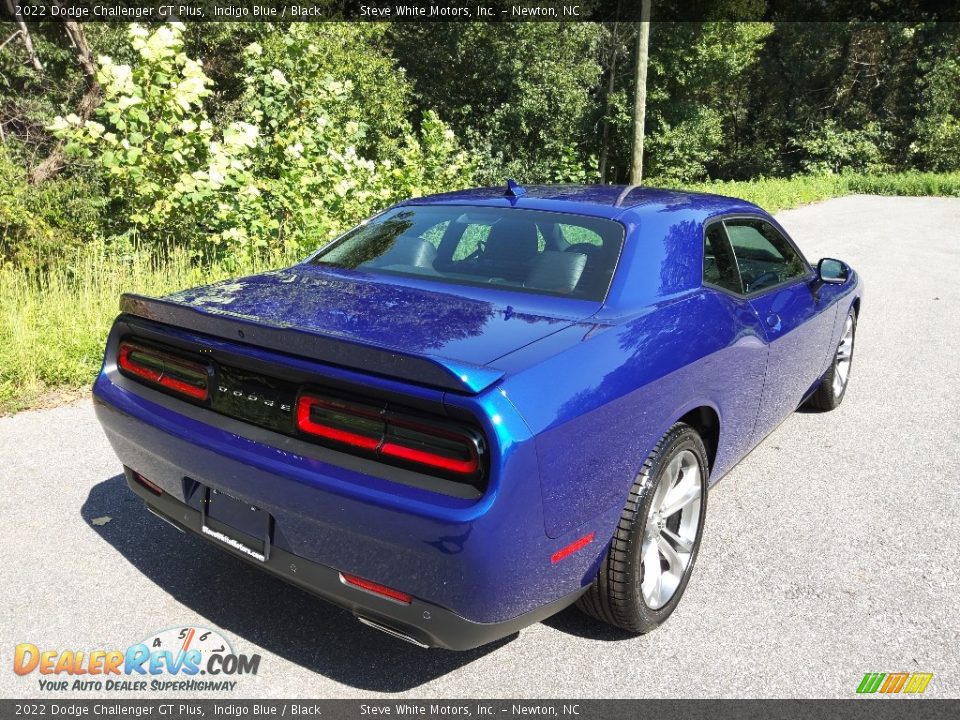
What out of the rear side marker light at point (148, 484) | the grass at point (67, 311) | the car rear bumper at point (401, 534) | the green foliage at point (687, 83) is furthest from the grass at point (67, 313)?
the green foliage at point (687, 83)

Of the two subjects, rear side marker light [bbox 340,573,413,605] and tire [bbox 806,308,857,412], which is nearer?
rear side marker light [bbox 340,573,413,605]

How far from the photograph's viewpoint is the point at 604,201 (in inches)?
136

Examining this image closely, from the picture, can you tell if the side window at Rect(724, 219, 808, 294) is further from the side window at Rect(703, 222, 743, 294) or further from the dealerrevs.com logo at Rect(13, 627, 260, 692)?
the dealerrevs.com logo at Rect(13, 627, 260, 692)

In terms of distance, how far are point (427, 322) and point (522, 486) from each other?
28.9 inches

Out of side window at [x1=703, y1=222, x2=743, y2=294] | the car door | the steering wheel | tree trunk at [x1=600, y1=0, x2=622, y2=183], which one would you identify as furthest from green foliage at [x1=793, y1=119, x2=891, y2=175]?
side window at [x1=703, y1=222, x2=743, y2=294]

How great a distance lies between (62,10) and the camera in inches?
745

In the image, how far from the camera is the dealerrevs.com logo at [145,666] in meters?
2.42

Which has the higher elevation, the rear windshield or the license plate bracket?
the rear windshield

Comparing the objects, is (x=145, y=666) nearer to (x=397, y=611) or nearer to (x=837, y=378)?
(x=397, y=611)

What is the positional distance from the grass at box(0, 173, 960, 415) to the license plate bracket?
3.00m

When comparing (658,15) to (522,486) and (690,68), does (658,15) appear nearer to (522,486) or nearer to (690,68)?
(690,68)

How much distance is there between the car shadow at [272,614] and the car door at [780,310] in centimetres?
187

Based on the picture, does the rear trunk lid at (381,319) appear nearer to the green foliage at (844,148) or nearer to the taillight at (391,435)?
the taillight at (391,435)

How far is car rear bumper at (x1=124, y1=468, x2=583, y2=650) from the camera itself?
210 centimetres
